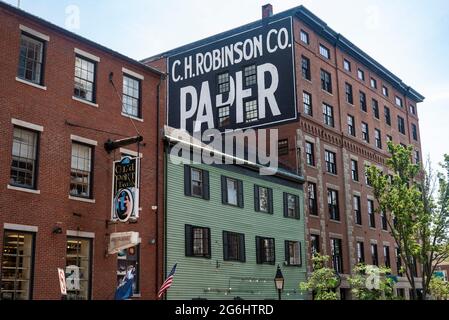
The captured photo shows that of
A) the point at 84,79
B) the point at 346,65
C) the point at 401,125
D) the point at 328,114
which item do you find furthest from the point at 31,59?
the point at 401,125

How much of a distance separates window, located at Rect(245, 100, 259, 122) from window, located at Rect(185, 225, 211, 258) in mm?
14998

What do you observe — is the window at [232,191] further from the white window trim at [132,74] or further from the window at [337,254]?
the window at [337,254]

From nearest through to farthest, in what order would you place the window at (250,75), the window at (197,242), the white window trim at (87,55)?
the white window trim at (87,55), the window at (197,242), the window at (250,75)

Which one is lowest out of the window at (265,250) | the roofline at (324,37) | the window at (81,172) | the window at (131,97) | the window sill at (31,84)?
the window at (265,250)

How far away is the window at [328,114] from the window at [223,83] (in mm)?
7566

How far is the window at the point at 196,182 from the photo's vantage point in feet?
86.6

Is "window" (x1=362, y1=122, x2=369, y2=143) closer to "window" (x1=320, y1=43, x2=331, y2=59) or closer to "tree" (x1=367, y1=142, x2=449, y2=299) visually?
"window" (x1=320, y1=43, x2=331, y2=59)

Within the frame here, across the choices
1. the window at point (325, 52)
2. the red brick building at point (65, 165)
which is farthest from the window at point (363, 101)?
the red brick building at point (65, 165)

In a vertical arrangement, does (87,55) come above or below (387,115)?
below

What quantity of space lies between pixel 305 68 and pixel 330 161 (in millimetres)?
7101

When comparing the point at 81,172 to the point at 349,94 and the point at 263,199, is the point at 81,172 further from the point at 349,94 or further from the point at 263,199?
the point at 349,94

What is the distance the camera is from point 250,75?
41.2 meters

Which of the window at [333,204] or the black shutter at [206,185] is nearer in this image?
the black shutter at [206,185]

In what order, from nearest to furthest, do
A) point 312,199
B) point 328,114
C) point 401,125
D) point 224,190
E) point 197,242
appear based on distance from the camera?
point 197,242
point 224,190
point 312,199
point 328,114
point 401,125
